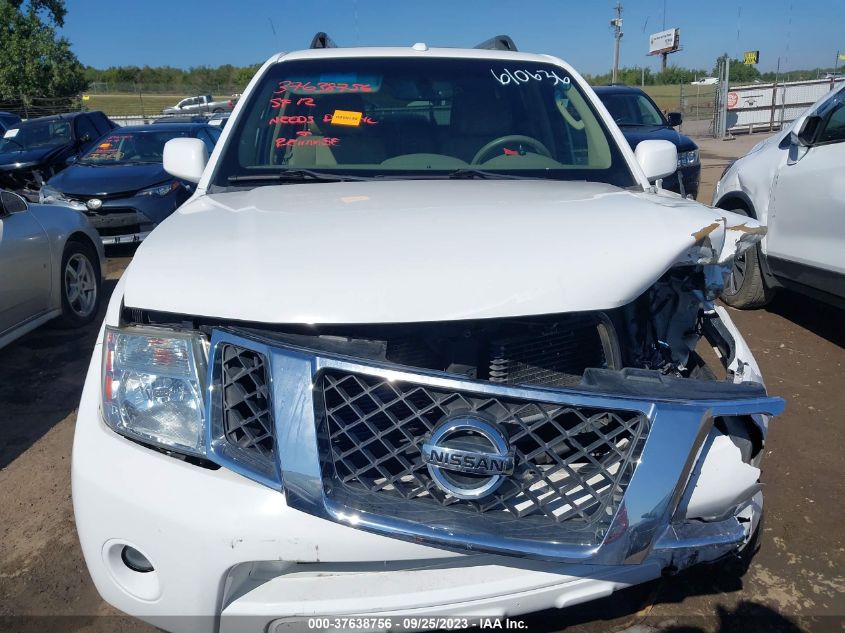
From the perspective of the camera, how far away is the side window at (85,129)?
41.3 ft

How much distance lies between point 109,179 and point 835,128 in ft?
24.5

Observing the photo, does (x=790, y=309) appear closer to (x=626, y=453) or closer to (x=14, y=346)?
(x=626, y=453)

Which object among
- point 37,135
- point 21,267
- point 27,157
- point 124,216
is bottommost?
point 124,216

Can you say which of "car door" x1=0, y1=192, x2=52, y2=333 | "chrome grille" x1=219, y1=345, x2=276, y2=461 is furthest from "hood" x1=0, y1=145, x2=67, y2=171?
"chrome grille" x1=219, y1=345, x2=276, y2=461

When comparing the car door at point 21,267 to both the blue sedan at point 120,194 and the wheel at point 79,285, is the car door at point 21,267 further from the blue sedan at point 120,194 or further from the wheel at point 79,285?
the blue sedan at point 120,194

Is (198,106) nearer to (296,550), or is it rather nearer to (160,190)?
(160,190)

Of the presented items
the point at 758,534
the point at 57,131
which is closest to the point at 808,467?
the point at 758,534

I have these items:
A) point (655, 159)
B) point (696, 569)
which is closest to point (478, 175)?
point (655, 159)

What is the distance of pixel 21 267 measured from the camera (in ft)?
15.9

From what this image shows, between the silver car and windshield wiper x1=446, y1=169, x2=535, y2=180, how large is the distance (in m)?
3.36

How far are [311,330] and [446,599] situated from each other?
74 centimetres

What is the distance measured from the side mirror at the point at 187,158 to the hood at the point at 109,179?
17.4 feet

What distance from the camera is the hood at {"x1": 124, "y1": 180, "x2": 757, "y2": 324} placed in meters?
1.69

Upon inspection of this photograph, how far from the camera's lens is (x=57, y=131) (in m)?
12.5
